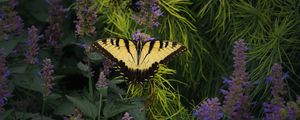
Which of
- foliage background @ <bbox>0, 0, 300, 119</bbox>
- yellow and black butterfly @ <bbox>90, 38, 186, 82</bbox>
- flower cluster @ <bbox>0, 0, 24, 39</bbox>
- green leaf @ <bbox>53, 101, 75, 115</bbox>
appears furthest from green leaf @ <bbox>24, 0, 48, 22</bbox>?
yellow and black butterfly @ <bbox>90, 38, 186, 82</bbox>

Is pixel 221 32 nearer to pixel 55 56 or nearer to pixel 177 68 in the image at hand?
pixel 177 68

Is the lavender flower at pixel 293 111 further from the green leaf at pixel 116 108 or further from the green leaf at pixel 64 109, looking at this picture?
the green leaf at pixel 64 109

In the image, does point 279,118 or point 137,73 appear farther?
point 137,73

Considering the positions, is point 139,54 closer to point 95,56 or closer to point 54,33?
point 95,56

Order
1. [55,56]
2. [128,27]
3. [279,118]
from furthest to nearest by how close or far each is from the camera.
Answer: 1. [55,56]
2. [128,27]
3. [279,118]

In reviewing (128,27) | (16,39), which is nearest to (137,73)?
(128,27)

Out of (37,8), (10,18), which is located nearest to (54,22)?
(10,18)
